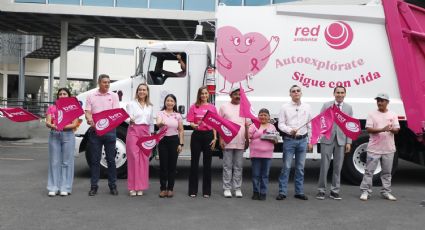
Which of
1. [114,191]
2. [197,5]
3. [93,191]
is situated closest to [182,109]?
[114,191]

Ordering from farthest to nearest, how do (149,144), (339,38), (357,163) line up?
1. (357,163)
2. (339,38)
3. (149,144)

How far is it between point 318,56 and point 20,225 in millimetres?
5466

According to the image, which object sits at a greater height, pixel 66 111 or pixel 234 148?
pixel 66 111

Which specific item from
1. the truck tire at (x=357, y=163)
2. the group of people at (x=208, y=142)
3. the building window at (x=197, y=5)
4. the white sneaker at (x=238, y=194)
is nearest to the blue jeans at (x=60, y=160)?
the group of people at (x=208, y=142)

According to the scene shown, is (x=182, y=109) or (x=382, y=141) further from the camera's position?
(x=182, y=109)

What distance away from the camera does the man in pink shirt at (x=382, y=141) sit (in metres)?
7.04

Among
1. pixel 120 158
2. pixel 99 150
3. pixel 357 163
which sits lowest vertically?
pixel 120 158

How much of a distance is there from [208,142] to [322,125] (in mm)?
1765

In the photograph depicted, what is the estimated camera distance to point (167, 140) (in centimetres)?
701

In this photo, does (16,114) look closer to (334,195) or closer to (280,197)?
(280,197)

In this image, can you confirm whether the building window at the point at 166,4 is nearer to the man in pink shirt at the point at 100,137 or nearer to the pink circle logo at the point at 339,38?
the pink circle logo at the point at 339,38

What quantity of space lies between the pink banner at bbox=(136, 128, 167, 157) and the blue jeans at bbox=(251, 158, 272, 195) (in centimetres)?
148

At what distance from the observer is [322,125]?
704cm

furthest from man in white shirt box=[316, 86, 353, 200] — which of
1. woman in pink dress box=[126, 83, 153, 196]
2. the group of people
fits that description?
woman in pink dress box=[126, 83, 153, 196]
